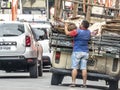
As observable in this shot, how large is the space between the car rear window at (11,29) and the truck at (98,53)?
3087 millimetres

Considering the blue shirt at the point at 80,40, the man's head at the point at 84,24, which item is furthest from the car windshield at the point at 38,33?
the man's head at the point at 84,24

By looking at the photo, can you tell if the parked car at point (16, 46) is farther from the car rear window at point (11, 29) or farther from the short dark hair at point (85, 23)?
the short dark hair at point (85, 23)

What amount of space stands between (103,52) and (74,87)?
→ 122 centimetres

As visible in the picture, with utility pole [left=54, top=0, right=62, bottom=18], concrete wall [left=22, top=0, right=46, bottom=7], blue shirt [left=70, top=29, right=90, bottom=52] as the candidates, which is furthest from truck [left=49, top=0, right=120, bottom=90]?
concrete wall [left=22, top=0, right=46, bottom=7]

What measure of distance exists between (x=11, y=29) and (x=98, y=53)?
452cm

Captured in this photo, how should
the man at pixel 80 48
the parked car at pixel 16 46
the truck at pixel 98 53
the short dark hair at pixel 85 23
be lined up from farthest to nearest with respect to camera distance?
the parked car at pixel 16 46 < the man at pixel 80 48 < the short dark hair at pixel 85 23 < the truck at pixel 98 53

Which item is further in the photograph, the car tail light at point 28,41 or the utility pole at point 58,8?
the car tail light at point 28,41

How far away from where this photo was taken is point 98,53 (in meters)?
16.9

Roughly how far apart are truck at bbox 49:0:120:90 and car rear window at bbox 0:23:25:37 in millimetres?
3087

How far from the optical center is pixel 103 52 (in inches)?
666

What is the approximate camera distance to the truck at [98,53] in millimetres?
16844

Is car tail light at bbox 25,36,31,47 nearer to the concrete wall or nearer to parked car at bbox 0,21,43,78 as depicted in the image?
parked car at bbox 0,21,43,78

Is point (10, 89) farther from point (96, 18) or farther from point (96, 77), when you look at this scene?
point (96, 18)

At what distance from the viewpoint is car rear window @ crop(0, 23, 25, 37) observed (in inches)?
811
